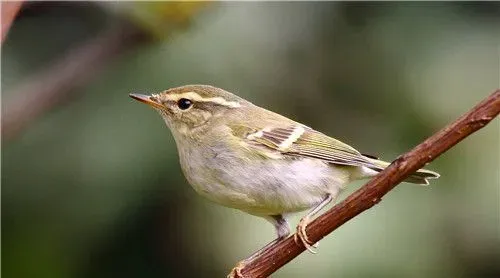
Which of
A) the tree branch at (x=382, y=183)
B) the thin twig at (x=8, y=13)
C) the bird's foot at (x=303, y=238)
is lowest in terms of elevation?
the bird's foot at (x=303, y=238)

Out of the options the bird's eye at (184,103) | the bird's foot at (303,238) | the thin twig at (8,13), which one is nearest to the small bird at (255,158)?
the bird's eye at (184,103)

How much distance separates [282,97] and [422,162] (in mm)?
1987

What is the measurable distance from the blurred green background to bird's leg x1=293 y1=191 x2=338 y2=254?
0.71m

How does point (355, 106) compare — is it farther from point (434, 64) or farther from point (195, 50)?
point (195, 50)

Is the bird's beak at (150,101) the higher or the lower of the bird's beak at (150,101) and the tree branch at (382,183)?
the higher

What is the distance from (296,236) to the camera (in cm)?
183

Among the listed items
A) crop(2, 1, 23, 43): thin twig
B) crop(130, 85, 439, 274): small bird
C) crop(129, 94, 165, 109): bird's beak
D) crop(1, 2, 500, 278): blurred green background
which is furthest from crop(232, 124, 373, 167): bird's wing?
crop(2, 1, 23, 43): thin twig

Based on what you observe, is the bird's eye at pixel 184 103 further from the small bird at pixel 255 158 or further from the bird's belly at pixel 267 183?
the bird's belly at pixel 267 183

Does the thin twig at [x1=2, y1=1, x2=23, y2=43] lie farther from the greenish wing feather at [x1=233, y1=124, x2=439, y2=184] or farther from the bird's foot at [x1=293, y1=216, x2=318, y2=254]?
the greenish wing feather at [x1=233, y1=124, x2=439, y2=184]

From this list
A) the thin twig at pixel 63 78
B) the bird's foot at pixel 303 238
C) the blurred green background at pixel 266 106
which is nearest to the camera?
the bird's foot at pixel 303 238

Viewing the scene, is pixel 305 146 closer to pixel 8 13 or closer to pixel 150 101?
pixel 150 101

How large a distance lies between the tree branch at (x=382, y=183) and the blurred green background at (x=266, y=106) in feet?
4.19

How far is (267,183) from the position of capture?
7.30ft

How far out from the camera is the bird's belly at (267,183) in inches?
84.3
